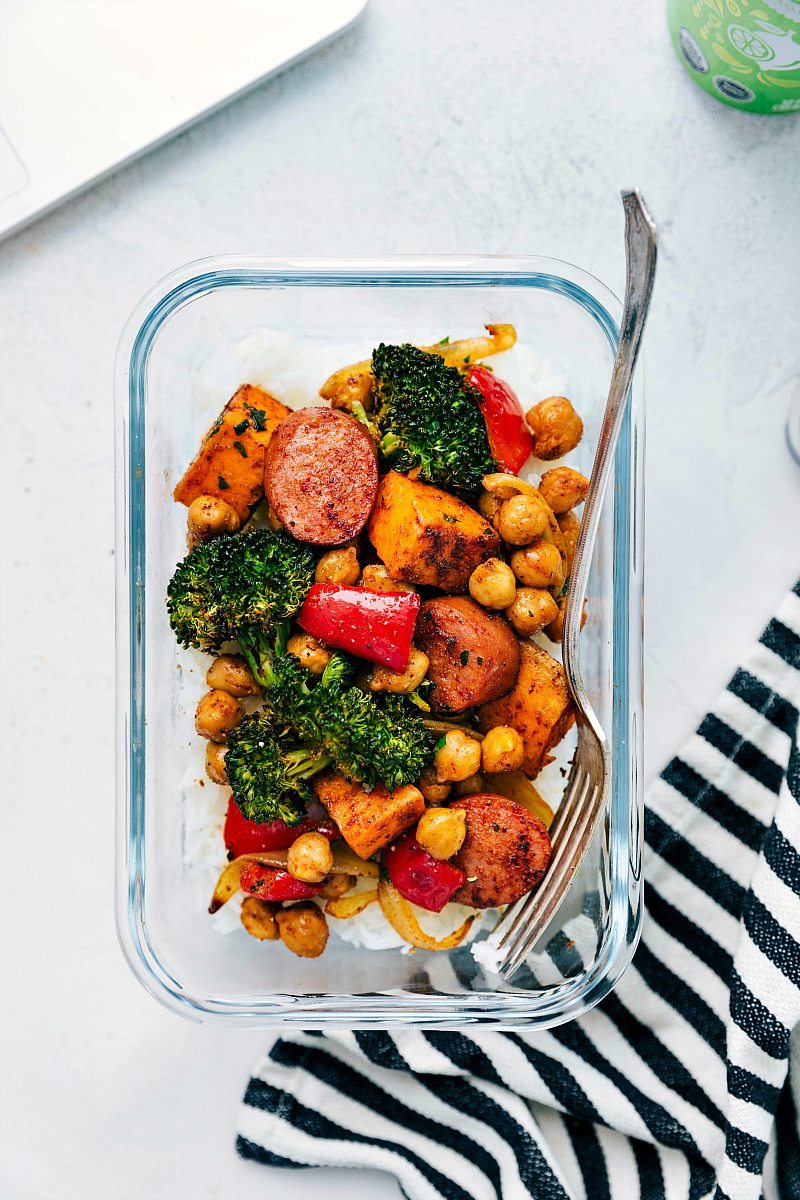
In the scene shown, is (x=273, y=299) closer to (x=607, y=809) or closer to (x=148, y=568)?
(x=148, y=568)

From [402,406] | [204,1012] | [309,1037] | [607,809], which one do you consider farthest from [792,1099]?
[402,406]

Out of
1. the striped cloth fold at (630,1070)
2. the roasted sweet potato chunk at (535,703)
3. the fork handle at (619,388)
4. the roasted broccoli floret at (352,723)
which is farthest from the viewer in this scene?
the striped cloth fold at (630,1070)

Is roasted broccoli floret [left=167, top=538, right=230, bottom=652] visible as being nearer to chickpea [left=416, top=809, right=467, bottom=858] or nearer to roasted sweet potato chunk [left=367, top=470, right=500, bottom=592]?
roasted sweet potato chunk [left=367, top=470, right=500, bottom=592]

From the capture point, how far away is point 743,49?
168 centimetres

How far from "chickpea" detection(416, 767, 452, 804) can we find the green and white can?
3.85ft

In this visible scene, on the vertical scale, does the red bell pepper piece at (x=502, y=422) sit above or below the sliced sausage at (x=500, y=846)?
above

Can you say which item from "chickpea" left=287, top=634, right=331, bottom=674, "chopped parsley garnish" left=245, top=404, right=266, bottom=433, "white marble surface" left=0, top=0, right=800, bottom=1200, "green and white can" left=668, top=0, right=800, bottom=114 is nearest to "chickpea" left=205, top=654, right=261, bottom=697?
"chickpea" left=287, top=634, right=331, bottom=674

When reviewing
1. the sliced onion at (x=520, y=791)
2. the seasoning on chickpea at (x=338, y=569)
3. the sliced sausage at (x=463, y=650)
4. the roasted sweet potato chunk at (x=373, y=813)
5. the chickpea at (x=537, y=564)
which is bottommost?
the roasted sweet potato chunk at (x=373, y=813)

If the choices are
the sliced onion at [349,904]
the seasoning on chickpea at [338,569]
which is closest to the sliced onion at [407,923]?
the sliced onion at [349,904]

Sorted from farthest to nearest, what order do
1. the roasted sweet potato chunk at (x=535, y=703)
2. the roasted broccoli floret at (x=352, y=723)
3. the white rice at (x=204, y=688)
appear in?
the white rice at (x=204, y=688)
the roasted sweet potato chunk at (x=535, y=703)
the roasted broccoli floret at (x=352, y=723)

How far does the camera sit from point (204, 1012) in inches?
64.2

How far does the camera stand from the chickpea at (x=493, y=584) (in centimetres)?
140

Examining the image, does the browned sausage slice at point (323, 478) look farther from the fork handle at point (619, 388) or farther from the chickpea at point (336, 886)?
the chickpea at point (336, 886)

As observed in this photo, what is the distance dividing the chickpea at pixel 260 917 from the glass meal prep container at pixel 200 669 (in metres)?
0.13
